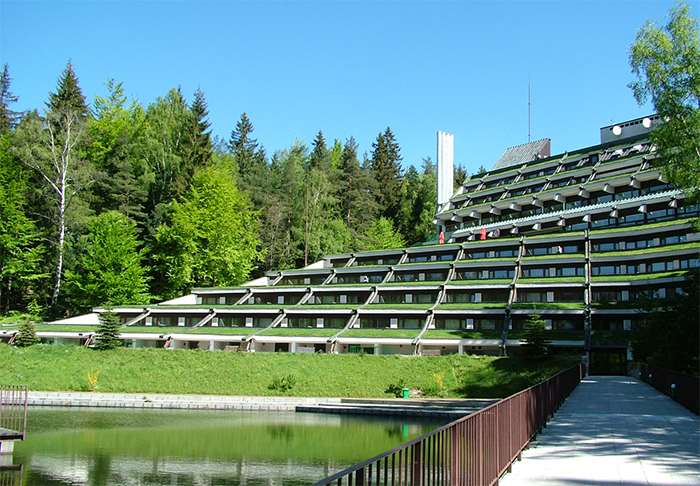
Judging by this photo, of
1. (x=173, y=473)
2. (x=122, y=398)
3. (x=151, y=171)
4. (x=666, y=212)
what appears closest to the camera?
(x=173, y=473)

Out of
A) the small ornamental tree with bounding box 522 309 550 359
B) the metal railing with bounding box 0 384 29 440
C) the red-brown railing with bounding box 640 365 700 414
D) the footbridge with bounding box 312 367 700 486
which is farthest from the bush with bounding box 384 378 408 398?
the metal railing with bounding box 0 384 29 440

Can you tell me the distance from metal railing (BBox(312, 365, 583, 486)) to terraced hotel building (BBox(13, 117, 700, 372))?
36.8m

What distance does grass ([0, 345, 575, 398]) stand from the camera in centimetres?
3847

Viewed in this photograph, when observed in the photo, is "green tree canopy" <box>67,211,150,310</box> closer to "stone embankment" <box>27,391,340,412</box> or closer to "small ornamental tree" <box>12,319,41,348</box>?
"small ornamental tree" <box>12,319,41,348</box>

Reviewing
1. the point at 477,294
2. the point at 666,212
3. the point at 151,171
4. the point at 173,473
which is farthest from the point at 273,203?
the point at 173,473

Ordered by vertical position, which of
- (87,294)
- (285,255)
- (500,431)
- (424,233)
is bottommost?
(500,431)

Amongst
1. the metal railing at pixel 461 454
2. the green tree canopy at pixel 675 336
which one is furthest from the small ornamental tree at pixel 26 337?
the green tree canopy at pixel 675 336

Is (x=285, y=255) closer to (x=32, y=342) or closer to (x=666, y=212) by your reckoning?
(x=32, y=342)

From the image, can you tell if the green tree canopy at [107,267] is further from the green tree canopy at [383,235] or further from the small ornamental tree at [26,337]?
the green tree canopy at [383,235]

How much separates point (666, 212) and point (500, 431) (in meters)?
64.9

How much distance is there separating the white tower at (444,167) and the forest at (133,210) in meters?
8.73

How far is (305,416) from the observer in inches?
1200

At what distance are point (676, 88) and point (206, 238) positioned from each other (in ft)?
162

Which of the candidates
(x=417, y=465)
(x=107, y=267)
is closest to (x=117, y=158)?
(x=107, y=267)
